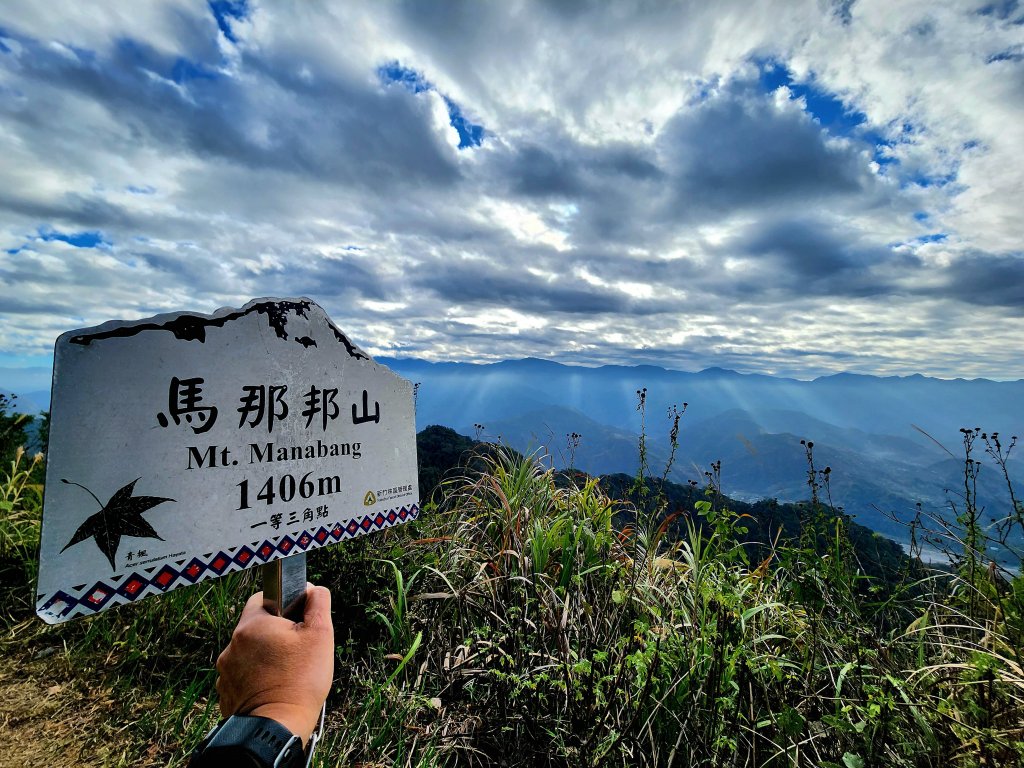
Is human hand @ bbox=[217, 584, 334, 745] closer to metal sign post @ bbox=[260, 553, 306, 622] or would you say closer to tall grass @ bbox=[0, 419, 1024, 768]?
metal sign post @ bbox=[260, 553, 306, 622]

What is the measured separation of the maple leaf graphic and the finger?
0.53 m

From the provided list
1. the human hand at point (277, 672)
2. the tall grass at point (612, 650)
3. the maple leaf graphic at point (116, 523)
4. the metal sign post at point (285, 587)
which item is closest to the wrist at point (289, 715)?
the human hand at point (277, 672)

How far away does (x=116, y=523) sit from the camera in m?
1.32

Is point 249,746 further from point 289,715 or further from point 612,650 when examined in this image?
point 612,650

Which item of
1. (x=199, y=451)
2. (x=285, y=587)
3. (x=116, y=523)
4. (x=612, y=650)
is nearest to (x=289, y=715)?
(x=285, y=587)

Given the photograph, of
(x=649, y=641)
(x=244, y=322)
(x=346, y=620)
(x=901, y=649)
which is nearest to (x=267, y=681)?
(x=244, y=322)

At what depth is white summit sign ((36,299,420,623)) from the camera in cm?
128

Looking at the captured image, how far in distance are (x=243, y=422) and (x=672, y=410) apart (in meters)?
3.16

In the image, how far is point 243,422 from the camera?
1.63 m

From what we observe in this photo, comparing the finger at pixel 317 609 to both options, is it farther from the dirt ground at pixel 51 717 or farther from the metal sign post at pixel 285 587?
the dirt ground at pixel 51 717

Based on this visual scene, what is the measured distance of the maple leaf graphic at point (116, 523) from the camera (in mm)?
1280

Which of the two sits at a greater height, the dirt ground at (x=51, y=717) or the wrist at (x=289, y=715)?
the wrist at (x=289, y=715)

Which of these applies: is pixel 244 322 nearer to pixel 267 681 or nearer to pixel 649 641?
pixel 267 681

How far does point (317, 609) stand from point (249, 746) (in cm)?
49
